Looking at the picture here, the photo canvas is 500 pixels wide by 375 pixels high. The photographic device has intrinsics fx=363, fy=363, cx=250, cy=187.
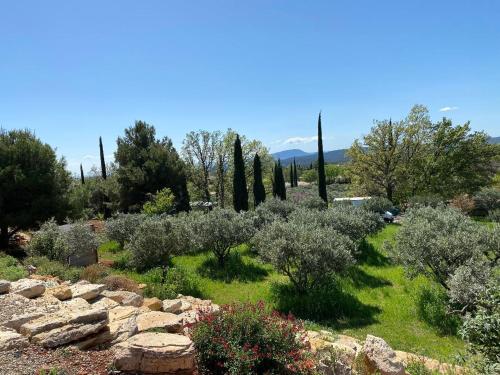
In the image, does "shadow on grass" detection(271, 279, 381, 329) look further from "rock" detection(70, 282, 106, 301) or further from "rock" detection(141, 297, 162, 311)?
"rock" detection(70, 282, 106, 301)

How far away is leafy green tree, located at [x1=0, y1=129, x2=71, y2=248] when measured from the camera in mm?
15383

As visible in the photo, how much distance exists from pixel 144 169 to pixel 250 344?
2507 centimetres

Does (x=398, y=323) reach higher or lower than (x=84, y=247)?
lower

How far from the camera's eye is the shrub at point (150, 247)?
12.5 metres

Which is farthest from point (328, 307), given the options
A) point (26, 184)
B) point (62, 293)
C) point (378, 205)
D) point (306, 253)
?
point (378, 205)

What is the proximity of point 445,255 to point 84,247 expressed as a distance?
11309mm

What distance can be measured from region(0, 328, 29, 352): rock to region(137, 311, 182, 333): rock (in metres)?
1.40

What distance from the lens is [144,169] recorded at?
2781 cm

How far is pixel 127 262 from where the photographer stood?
13023 millimetres

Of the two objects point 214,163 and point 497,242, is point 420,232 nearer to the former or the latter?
point 497,242

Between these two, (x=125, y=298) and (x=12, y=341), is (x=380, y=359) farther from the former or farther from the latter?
(x=125, y=298)

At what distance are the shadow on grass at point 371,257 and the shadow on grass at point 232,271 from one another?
423cm

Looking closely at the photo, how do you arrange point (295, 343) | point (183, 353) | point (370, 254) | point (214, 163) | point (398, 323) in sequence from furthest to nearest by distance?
1. point (214, 163)
2. point (370, 254)
3. point (398, 323)
4. point (295, 343)
5. point (183, 353)

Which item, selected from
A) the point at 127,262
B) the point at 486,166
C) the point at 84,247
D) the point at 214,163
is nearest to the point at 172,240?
the point at 127,262
